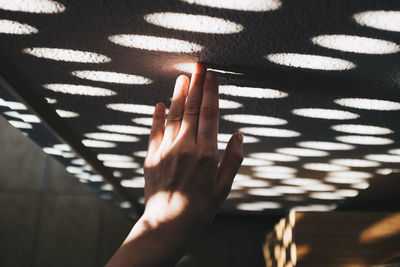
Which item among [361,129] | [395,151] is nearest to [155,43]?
[361,129]

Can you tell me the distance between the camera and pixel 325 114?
0.89 m

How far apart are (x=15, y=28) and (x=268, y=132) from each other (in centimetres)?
65

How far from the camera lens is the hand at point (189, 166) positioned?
0.51 meters

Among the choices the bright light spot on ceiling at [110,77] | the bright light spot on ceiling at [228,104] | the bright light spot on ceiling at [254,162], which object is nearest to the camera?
the bright light spot on ceiling at [110,77]

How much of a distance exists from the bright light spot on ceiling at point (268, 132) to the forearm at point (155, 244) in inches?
21.1

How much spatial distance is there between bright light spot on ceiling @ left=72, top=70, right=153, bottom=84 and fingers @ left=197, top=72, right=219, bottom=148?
0.53 feet

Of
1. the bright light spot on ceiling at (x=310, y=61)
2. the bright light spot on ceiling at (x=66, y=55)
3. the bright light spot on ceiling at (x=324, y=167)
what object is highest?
the bright light spot on ceiling at (x=310, y=61)

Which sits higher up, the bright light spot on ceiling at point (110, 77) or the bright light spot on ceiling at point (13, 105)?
the bright light spot on ceiling at point (110, 77)

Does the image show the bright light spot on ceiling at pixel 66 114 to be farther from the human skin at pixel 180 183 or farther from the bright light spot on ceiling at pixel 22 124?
the human skin at pixel 180 183

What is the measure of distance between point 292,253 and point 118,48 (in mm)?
1082

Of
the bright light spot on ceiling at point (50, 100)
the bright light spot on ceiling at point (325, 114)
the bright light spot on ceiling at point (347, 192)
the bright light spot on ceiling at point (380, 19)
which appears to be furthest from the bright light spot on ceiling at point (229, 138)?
A: the bright light spot on ceiling at point (347, 192)

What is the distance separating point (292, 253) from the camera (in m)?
1.43

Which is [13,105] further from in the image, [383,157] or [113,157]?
[383,157]

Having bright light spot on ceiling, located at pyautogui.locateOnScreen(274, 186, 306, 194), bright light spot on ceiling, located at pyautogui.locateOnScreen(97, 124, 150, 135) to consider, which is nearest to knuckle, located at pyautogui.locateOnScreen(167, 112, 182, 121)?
bright light spot on ceiling, located at pyautogui.locateOnScreen(97, 124, 150, 135)
